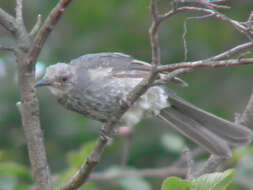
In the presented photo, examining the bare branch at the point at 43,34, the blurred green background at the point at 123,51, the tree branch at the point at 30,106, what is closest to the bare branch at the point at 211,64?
the bare branch at the point at 43,34

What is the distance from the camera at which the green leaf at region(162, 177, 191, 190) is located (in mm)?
2746

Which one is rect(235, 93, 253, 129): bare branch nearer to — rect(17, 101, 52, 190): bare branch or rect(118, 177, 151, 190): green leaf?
rect(118, 177, 151, 190): green leaf

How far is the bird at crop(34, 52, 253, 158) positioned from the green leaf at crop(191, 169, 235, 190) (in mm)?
1728

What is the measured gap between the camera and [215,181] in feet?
8.90

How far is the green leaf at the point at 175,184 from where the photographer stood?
2.75 m

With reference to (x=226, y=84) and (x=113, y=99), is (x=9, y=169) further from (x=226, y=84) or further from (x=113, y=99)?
(x=226, y=84)

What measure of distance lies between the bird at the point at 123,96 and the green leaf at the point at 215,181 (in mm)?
1728

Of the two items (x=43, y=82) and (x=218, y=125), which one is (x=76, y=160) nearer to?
(x=43, y=82)

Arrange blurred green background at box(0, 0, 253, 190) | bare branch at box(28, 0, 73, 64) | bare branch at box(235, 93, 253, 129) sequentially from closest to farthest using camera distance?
bare branch at box(28, 0, 73, 64) < bare branch at box(235, 93, 253, 129) < blurred green background at box(0, 0, 253, 190)

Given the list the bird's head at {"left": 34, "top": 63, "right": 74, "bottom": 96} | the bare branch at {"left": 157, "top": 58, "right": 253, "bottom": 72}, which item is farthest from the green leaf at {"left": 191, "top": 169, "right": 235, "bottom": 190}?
the bird's head at {"left": 34, "top": 63, "right": 74, "bottom": 96}

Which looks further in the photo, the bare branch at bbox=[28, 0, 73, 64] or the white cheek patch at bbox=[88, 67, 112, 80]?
the white cheek patch at bbox=[88, 67, 112, 80]

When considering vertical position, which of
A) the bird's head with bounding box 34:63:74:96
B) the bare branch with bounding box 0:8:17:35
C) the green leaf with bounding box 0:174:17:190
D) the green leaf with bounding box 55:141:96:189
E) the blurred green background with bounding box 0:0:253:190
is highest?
the bare branch with bounding box 0:8:17:35

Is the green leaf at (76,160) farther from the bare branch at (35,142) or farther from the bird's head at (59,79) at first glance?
the bare branch at (35,142)

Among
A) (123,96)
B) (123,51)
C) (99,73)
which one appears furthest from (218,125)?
(123,51)
